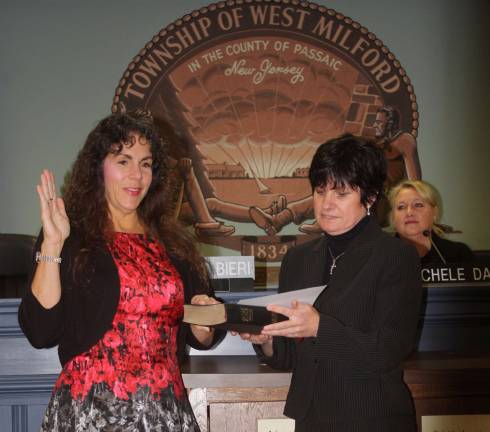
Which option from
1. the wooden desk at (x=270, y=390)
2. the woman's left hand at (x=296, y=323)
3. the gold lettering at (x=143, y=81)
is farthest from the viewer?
the gold lettering at (x=143, y=81)

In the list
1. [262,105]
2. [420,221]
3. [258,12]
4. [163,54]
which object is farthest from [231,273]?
[258,12]

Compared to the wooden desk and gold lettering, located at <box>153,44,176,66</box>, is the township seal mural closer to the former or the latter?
gold lettering, located at <box>153,44,176,66</box>

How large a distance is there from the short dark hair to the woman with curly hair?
412 millimetres

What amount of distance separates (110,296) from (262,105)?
3.11m

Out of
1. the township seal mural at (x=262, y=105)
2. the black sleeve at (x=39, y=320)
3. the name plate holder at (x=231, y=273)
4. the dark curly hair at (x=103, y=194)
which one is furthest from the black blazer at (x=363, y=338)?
the township seal mural at (x=262, y=105)

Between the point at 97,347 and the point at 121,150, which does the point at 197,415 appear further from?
the point at 121,150

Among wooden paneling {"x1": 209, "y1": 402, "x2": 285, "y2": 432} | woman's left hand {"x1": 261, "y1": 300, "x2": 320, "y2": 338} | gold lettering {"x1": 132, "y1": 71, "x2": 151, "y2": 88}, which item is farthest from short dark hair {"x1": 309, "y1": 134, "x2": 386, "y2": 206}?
gold lettering {"x1": 132, "y1": 71, "x2": 151, "y2": 88}

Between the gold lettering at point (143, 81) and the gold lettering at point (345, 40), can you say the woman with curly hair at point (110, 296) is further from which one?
the gold lettering at point (345, 40)

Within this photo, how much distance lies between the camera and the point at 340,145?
159 cm

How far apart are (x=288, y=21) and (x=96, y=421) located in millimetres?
3449

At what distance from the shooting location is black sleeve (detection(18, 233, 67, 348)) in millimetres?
1473

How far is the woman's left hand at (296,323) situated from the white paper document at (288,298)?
0.08 ft

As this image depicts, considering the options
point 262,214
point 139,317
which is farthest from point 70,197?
point 262,214

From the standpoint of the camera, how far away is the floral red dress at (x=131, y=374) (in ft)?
4.96
